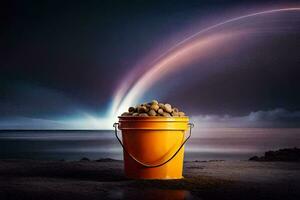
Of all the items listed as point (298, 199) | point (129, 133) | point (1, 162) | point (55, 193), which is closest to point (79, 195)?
point (55, 193)

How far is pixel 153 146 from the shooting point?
657cm

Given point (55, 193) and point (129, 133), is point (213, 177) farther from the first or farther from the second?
point (55, 193)

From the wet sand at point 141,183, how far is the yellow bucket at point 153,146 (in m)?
→ 0.24

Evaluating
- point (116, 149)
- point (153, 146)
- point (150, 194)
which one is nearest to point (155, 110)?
point (153, 146)

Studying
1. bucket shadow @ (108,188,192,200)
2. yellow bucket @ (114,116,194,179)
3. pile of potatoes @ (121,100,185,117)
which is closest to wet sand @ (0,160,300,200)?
Answer: bucket shadow @ (108,188,192,200)

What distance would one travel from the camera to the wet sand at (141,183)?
5.26 meters

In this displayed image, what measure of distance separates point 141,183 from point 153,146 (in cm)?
58

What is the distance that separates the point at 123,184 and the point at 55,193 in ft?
3.10

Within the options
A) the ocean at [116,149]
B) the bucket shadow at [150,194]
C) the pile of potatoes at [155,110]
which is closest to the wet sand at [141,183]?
the bucket shadow at [150,194]

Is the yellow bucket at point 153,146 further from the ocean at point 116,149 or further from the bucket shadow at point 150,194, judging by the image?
the ocean at point 116,149

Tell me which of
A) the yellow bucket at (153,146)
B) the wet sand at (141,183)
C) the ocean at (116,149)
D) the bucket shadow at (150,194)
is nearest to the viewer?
the bucket shadow at (150,194)

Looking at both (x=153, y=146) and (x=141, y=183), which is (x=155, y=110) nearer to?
(x=153, y=146)

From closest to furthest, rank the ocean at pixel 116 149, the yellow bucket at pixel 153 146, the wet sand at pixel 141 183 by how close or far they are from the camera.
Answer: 1. the wet sand at pixel 141 183
2. the yellow bucket at pixel 153 146
3. the ocean at pixel 116 149

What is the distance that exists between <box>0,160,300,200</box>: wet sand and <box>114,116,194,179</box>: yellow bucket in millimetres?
240
